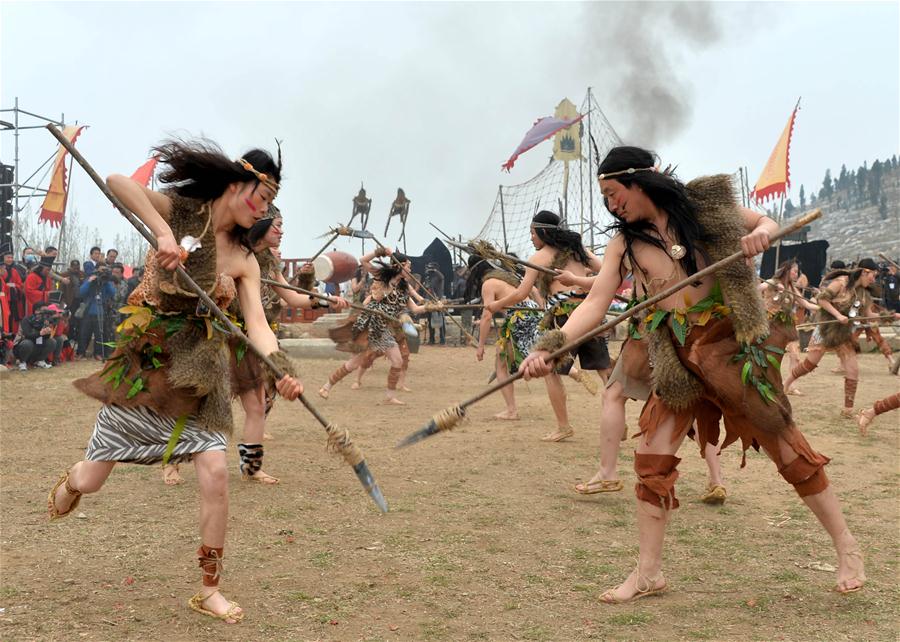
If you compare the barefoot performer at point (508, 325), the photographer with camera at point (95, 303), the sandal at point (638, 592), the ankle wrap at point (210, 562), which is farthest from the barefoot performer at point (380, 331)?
the ankle wrap at point (210, 562)

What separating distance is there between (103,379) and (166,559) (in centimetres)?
118

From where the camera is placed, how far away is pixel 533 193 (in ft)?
76.7

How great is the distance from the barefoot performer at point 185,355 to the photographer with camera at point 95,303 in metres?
12.9

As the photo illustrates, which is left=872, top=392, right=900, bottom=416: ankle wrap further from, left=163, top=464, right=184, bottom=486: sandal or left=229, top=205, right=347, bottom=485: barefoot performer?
left=163, top=464, right=184, bottom=486: sandal

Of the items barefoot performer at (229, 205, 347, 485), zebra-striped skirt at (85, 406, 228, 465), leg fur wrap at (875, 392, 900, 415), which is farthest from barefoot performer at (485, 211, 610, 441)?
zebra-striped skirt at (85, 406, 228, 465)

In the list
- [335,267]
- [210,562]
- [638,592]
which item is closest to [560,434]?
[638,592]

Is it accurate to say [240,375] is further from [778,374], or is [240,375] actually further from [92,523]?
[778,374]

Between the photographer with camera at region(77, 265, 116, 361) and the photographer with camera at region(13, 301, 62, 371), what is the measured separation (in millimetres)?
1151

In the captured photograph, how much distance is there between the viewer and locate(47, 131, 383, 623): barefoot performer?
142 inches

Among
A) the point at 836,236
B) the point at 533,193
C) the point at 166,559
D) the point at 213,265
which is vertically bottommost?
the point at 166,559

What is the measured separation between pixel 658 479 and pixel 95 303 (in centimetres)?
1414

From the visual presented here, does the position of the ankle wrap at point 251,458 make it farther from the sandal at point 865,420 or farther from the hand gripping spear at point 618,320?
the sandal at point 865,420

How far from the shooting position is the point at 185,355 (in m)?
A: 3.71

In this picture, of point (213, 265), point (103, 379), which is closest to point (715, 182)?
point (213, 265)
